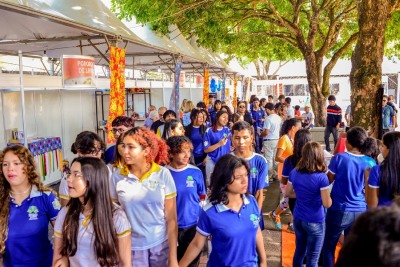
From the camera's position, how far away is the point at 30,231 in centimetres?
250

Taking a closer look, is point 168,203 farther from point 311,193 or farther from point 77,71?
point 77,71

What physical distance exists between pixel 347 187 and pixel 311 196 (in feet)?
1.23

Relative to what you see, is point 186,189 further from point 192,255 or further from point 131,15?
point 131,15

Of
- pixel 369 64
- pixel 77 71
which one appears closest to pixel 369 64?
pixel 369 64

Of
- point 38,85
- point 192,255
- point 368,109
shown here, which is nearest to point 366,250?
point 192,255

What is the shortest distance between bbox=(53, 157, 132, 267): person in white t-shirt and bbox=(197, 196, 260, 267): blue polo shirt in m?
0.51

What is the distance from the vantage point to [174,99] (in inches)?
378

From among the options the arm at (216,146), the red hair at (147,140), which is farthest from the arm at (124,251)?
the arm at (216,146)

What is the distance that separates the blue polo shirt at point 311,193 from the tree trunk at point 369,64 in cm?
368

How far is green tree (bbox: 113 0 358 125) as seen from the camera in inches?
407

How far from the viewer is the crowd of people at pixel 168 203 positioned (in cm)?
227

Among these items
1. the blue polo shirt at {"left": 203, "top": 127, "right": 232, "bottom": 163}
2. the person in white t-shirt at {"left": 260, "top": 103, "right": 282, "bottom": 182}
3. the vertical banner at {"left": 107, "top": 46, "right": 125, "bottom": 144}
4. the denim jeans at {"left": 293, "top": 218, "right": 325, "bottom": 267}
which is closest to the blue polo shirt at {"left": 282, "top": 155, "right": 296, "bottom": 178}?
the denim jeans at {"left": 293, "top": 218, "right": 325, "bottom": 267}

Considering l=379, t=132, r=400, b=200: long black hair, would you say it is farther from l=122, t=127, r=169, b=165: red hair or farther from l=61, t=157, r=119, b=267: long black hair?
l=61, t=157, r=119, b=267: long black hair

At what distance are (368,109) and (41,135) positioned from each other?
702 cm
